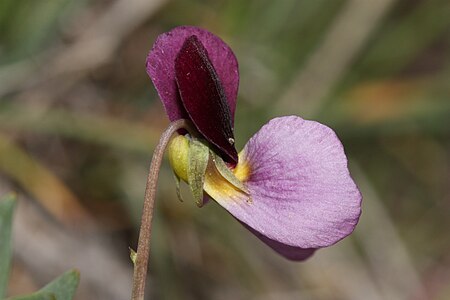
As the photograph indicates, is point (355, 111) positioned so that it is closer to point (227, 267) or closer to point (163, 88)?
point (227, 267)

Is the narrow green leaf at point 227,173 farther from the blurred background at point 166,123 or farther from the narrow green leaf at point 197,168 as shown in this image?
the blurred background at point 166,123

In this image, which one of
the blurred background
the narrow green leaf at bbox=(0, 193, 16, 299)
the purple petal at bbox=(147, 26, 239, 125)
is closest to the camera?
the purple petal at bbox=(147, 26, 239, 125)

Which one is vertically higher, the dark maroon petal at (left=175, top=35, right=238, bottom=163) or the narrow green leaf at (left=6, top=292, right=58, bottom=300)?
the dark maroon petal at (left=175, top=35, right=238, bottom=163)

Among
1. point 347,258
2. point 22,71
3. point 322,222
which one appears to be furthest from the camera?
point 347,258

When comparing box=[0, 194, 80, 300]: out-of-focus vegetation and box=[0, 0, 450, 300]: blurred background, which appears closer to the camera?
box=[0, 194, 80, 300]: out-of-focus vegetation

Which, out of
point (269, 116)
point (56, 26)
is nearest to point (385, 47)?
point (269, 116)

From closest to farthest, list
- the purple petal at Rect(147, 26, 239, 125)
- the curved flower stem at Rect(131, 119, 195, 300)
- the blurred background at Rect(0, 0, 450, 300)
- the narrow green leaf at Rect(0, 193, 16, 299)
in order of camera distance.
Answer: the curved flower stem at Rect(131, 119, 195, 300) < the purple petal at Rect(147, 26, 239, 125) < the narrow green leaf at Rect(0, 193, 16, 299) < the blurred background at Rect(0, 0, 450, 300)

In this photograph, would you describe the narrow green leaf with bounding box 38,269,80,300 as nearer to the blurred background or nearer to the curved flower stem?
the curved flower stem

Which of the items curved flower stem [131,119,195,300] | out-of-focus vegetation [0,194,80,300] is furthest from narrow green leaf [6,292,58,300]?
curved flower stem [131,119,195,300]

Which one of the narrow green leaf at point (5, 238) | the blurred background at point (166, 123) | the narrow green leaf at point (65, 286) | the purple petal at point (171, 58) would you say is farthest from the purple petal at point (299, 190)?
the blurred background at point (166, 123)
